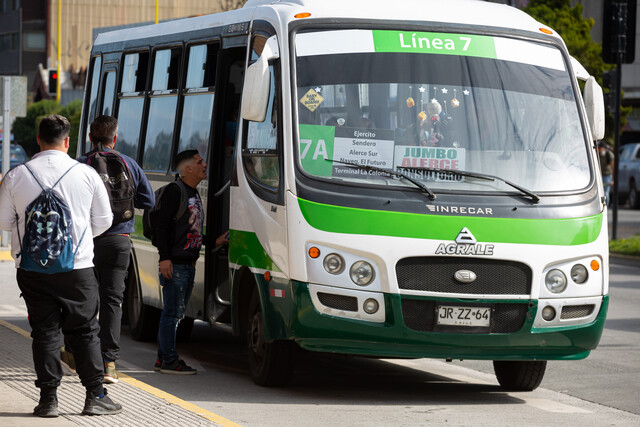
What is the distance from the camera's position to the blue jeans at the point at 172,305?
10031mm

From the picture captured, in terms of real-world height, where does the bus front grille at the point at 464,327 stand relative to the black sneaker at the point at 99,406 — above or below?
above

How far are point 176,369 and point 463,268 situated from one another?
2.55m

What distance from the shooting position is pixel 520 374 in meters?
9.81

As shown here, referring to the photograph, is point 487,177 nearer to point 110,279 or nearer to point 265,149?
point 265,149

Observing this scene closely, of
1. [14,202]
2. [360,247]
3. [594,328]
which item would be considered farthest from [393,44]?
[14,202]

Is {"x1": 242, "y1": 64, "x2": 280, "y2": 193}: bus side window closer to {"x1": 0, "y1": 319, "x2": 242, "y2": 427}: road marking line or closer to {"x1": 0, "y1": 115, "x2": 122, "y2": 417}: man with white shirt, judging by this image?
{"x1": 0, "y1": 319, "x2": 242, "y2": 427}: road marking line

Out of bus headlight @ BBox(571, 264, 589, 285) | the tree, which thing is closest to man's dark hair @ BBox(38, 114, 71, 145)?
bus headlight @ BBox(571, 264, 589, 285)

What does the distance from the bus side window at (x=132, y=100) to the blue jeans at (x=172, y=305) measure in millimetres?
2734

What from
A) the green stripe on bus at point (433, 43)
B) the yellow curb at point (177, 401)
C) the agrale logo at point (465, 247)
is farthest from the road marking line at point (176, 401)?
the green stripe on bus at point (433, 43)

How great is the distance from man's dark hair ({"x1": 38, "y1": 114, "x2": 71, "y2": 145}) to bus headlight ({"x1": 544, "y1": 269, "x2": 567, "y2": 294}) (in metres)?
3.28

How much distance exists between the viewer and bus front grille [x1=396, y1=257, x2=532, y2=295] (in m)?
8.68

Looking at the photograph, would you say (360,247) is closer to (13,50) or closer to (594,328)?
(594,328)

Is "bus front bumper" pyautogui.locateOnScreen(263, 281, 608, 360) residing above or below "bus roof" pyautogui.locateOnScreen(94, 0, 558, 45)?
below

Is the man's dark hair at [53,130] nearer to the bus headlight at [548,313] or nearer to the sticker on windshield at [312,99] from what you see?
the sticker on windshield at [312,99]
